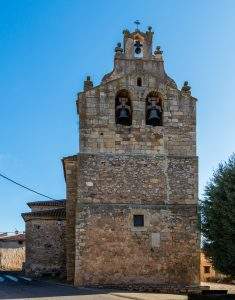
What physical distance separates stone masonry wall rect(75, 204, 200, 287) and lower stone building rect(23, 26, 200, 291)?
0.04m

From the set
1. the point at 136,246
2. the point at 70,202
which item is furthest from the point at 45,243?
the point at 136,246

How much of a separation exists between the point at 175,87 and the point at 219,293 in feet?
32.8

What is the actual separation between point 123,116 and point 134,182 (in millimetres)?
2831

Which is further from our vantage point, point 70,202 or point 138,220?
point 70,202

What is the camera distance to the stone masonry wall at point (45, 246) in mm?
28844

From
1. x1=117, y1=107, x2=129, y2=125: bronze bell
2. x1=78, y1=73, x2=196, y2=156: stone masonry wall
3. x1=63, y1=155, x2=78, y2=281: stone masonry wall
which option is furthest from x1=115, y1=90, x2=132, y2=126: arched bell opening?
x1=63, y1=155, x2=78, y2=281: stone masonry wall

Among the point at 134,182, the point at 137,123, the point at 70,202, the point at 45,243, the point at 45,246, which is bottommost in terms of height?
the point at 45,246

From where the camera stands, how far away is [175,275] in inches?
816

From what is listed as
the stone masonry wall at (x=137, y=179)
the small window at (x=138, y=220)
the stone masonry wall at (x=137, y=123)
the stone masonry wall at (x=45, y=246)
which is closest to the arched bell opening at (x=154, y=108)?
the stone masonry wall at (x=137, y=123)

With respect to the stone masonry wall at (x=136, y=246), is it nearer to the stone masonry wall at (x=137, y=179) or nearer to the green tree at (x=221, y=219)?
the stone masonry wall at (x=137, y=179)

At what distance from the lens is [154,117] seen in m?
21.7

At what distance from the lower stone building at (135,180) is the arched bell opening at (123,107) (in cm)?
5

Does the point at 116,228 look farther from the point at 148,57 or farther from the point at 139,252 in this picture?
the point at 148,57

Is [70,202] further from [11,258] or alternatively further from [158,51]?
[11,258]
